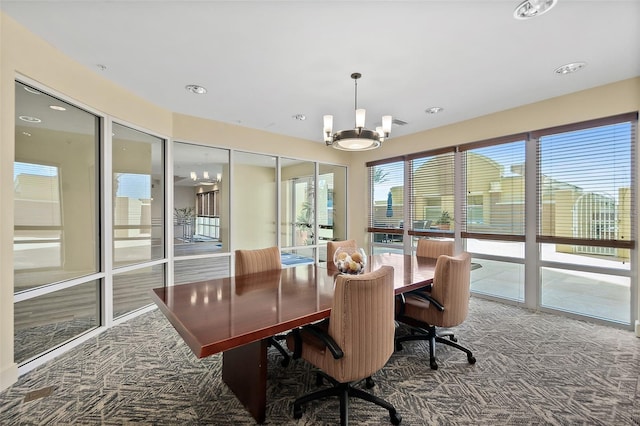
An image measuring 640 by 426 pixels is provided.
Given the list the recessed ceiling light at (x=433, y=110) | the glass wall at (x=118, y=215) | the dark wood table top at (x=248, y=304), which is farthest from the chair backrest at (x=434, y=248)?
the glass wall at (x=118, y=215)

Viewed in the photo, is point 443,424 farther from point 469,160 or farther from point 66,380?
point 469,160

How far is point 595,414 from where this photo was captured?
1.91 meters

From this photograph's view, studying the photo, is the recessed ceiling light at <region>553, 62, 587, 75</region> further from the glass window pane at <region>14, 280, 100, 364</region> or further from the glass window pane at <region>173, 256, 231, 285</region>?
the glass window pane at <region>14, 280, 100, 364</region>

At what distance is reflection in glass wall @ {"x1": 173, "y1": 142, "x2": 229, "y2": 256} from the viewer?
14.1 ft

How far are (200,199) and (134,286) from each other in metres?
1.55

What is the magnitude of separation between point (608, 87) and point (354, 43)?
314 centimetres

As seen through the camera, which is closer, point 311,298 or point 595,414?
point 595,414

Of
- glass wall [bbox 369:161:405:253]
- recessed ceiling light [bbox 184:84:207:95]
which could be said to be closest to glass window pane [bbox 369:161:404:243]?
glass wall [bbox 369:161:405:253]

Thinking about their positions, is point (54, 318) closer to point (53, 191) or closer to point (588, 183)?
point (53, 191)

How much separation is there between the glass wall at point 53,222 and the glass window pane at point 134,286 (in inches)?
10.2

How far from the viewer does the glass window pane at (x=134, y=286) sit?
3469 millimetres

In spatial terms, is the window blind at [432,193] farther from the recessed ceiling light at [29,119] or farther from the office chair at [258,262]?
the recessed ceiling light at [29,119]

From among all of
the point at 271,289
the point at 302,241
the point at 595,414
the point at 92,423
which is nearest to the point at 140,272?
the point at 92,423

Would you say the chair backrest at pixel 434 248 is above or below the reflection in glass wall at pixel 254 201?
below
